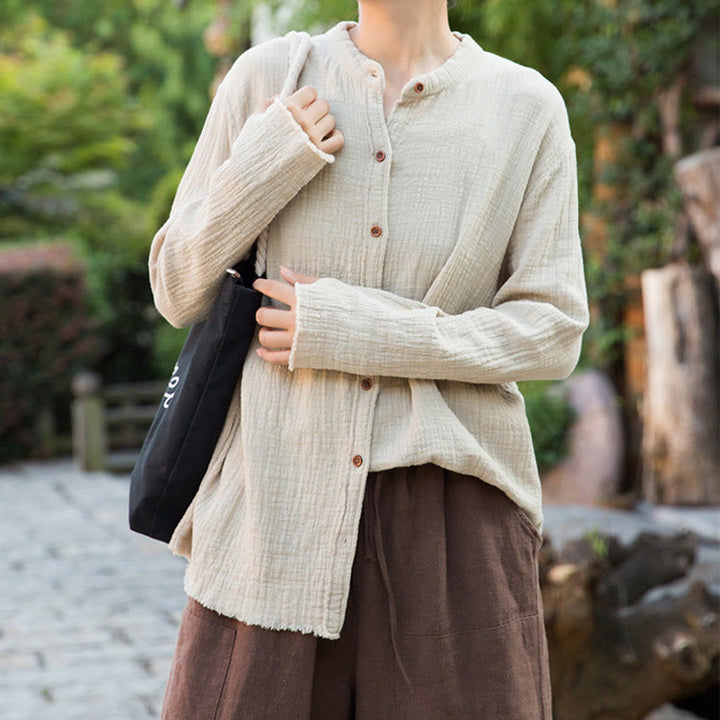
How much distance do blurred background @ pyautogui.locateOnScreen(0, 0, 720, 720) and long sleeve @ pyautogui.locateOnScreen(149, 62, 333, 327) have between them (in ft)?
7.09

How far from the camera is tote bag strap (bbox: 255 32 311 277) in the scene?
1.76 meters

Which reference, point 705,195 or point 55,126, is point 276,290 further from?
point 55,126

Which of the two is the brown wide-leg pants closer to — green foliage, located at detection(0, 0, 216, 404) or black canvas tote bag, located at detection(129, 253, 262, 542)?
black canvas tote bag, located at detection(129, 253, 262, 542)

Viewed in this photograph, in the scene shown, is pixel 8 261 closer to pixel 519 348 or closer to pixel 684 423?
pixel 684 423

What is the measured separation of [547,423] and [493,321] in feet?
19.6

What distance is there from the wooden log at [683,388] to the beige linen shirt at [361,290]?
16.8 feet

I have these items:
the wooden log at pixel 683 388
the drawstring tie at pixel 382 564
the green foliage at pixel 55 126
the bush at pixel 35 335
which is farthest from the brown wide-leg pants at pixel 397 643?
the green foliage at pixel 55 126

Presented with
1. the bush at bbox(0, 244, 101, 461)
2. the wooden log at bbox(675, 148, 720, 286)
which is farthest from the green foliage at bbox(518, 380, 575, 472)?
the bush at bbox(0, 244, 101, 461)

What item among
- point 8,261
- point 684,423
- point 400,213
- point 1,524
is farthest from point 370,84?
point 8,261

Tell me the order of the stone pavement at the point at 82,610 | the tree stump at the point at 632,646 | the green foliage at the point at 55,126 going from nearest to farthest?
1. the tree stump at the point at 632,646
2. the stone pavement at the point at 82,610
3. the green foliage at the point at 55,126

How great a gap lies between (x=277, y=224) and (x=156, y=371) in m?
9.31

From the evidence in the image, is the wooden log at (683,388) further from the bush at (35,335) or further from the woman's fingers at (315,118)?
the woman's fingers at (315,118)

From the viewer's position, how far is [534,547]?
71.0 inches

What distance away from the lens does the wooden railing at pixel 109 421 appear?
30.7 feet
